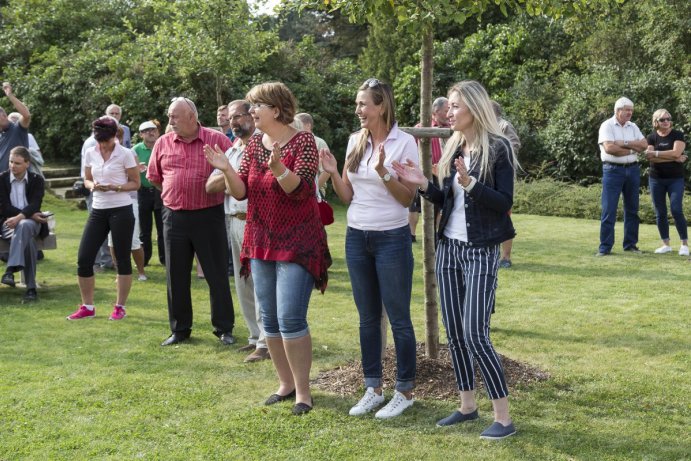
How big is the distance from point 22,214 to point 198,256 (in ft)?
10.7

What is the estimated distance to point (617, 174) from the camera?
469 inches

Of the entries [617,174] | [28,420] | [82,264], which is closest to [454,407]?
[28,420]

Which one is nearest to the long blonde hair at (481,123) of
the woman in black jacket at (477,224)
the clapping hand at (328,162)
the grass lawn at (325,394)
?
the woman in black jacket at (477,224)

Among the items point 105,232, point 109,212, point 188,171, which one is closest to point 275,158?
point 188,171

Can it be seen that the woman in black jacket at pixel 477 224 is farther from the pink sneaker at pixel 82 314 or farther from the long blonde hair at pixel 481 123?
the pink sneaker at pixel 82 314

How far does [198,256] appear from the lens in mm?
7641

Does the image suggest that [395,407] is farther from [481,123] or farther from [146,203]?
[146,203]

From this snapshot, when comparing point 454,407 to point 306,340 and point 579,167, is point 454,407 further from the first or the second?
point 579,167

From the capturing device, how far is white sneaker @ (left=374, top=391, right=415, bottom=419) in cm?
550

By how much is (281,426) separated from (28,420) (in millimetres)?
1681

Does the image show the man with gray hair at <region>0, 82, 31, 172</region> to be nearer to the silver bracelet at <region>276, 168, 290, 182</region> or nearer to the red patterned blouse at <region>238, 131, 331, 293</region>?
the red patterned blouse at <region>238, 131, 331, 293</region>

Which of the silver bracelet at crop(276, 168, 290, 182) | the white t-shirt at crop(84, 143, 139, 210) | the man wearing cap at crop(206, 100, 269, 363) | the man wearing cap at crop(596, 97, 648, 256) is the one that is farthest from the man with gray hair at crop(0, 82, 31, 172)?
the man wearing cap at crop(596, 97, 648, 256)

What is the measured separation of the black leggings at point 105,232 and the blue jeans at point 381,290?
3.63 metres

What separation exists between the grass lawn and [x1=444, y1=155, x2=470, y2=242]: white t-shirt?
1.20 meters
